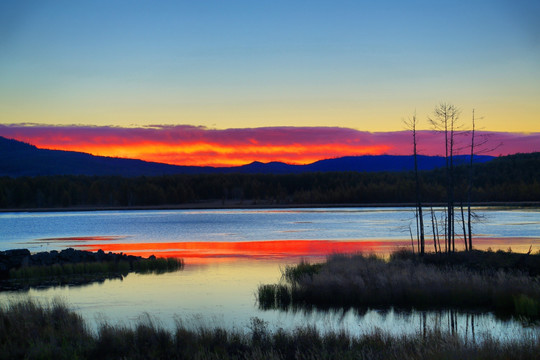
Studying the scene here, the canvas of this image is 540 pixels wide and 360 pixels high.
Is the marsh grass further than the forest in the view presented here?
No

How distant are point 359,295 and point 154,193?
14654 centimetres

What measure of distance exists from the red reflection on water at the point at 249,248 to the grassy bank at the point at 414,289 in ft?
42.5

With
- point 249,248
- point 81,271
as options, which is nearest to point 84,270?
point 81,271

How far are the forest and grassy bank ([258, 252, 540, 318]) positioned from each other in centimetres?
10442

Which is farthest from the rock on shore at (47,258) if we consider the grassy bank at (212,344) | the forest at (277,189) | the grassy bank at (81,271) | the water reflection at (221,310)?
the forest at (277,189)

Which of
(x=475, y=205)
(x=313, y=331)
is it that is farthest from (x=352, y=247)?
(x=475, y=205)

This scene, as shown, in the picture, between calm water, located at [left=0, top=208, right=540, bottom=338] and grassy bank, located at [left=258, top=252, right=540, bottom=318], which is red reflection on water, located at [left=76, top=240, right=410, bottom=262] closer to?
calm water, located at [left=0, top=208, right=540, bottom=338]

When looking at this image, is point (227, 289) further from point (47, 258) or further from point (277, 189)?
point (277, 189)

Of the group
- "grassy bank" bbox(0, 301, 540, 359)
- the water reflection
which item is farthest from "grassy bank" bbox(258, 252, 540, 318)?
"grassy bank" bbox(0, 301, 540, 359)

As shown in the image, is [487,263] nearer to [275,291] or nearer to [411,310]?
A: [411,310]

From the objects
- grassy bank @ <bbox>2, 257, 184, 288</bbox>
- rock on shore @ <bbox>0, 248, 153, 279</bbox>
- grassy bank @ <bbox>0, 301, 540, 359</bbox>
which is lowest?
grassy bank @ <bbox>2, 257, 184, 288</bbox>

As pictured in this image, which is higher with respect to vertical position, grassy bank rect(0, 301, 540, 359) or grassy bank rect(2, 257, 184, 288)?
grassy bank rect(0, 301, 540, 359)

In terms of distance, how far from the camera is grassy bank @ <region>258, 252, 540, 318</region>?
19547 mm

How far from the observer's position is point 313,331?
14.5 metres
